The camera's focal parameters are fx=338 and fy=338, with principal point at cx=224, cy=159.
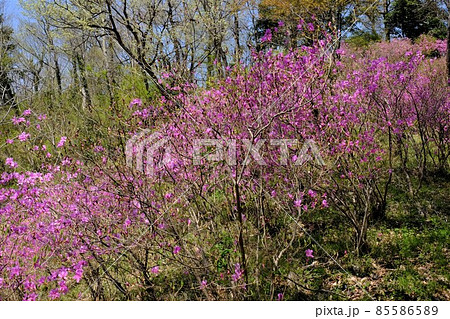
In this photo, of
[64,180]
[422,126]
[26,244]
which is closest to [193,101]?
Answer: [64,180]

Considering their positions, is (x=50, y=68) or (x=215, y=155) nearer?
(x=215, y=155)
